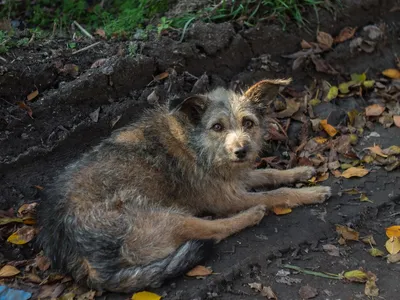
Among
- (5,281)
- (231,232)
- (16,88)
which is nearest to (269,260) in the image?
(231,232)

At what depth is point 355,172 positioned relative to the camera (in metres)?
6.27

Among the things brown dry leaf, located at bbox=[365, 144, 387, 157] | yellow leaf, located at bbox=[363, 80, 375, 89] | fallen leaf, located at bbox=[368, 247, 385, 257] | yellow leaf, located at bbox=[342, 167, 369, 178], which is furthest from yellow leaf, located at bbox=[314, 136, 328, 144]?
fallen leaf, located at bbox=[368, 247, 385, 257]

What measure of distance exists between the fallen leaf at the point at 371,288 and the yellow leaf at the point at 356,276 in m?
0.04

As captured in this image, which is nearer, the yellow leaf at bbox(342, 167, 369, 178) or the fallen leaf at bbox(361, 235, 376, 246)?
the fallen leaf at bbox(361, 235, 376, 246)

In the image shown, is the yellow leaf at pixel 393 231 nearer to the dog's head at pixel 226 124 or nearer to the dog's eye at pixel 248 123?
the dog's head at pixel 226 124

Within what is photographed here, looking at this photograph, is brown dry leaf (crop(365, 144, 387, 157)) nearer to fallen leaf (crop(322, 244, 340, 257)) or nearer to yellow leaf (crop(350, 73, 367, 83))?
yellow leaf (crop(350, 73, 367, 83))

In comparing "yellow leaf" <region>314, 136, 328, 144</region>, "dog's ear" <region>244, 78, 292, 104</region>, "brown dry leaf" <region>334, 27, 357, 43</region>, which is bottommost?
"yellow leaf" <region>314, 136, 328, 144</region>

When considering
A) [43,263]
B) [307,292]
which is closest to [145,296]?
[43,263]

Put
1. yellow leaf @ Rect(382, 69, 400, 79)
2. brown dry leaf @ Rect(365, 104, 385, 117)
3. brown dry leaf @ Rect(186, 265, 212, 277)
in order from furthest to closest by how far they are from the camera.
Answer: yellow leaf @ Rect(382, 69, 400, 79), brown dry leaf @ Rect(365, 104, 385, 117), brown dry leaf @ Rect(186, 265, 212, 277)

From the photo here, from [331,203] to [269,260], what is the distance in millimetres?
1178

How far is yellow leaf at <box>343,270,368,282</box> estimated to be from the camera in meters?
4.78

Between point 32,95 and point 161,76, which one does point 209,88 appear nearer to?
point 161,76

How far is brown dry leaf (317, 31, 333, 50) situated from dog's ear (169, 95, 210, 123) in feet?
9.48

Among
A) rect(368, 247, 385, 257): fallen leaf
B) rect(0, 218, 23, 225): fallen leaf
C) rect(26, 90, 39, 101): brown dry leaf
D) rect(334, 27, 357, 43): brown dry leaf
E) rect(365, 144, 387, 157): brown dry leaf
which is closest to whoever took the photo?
rect(368, 247, 385, 257): fallen leaf
